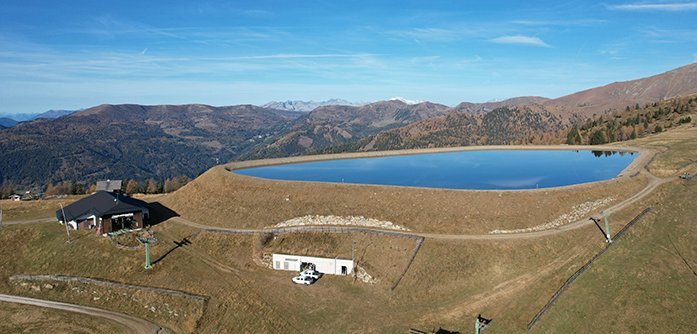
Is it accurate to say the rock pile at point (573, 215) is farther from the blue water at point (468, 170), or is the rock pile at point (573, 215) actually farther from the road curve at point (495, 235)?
the blue water at point (468, 170)

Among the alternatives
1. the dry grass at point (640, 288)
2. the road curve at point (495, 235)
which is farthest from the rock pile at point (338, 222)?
the dry grass at point (640, 288)

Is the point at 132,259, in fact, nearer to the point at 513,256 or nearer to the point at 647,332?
the point at 513,256

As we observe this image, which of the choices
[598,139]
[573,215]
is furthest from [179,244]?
[598,139]

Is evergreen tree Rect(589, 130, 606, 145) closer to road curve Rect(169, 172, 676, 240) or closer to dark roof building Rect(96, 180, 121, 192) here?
road curve Rect(169, 172, 676, 240)

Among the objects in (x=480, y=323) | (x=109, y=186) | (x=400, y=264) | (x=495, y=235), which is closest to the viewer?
(x=480, y=323)

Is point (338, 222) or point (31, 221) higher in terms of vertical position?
point (338, 222)

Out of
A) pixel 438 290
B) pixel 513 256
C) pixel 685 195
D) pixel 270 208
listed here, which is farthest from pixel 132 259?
pixel 685 195

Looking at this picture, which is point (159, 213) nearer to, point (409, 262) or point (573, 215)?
point (409, 262)
